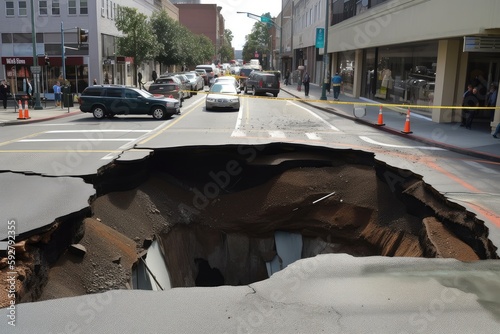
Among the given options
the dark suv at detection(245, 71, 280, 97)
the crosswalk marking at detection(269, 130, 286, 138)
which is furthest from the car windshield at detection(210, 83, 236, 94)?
the crosswalk marking at detection(269, 130, 286, 138)

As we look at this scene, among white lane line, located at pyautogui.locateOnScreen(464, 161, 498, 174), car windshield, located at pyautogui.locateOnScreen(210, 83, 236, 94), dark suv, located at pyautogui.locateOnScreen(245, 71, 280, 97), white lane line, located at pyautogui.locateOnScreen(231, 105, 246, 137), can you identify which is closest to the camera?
white lane line, located at pyautogui.locateOnScreen(464, 161, 498, 174)

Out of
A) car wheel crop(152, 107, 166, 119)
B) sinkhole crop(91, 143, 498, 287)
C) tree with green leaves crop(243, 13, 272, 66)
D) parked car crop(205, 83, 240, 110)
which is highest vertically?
tree with green leaves crop(243, 13, 272, 66)

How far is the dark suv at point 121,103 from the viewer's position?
2196 cm

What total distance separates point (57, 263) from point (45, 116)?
19.5 metres

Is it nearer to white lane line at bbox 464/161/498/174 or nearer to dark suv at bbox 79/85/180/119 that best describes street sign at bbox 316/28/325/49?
dark suv at bbox 79/85/180/119

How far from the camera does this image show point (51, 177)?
875 centimetres

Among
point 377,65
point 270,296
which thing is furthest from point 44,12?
point 270,296

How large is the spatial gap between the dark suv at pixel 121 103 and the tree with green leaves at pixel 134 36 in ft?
61.3

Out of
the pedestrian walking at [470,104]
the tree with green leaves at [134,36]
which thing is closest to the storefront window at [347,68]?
the tree with green leaves at [134,36]

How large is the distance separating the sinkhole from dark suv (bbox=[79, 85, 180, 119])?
11.2 m

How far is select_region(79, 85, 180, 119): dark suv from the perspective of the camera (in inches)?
865

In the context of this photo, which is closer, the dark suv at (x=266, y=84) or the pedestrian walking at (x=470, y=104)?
the pedestrian walking at (x=470, y=104)

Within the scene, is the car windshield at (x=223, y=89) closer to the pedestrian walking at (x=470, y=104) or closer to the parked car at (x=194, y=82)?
the parked car at (x=194, y=82)

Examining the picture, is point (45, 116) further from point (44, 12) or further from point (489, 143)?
point (489, 143)
